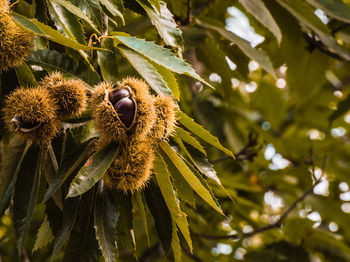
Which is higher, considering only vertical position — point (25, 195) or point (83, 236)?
point (25, 195)

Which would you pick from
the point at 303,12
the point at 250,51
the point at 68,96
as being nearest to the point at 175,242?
the point at 68,96

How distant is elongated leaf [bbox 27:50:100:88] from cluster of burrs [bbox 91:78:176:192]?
12cm

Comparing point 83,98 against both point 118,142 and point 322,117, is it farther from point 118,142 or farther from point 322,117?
point 322,117

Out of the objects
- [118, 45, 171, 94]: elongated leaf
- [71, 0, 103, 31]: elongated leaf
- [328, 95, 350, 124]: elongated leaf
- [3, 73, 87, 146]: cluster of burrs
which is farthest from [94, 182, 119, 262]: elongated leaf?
[328, 95, 350, 124]: elongated leaf

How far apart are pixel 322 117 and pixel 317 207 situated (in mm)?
845

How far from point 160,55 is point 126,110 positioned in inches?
6.5

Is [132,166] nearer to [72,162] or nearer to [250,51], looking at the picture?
[72,162]

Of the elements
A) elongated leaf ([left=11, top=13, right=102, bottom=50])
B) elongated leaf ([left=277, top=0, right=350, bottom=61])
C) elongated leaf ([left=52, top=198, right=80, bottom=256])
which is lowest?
elongated leaf ([left=52, top=198, right=80, bottom=256])

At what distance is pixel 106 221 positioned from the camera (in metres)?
1.07

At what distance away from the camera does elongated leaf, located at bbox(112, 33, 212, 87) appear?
1009 millimetres

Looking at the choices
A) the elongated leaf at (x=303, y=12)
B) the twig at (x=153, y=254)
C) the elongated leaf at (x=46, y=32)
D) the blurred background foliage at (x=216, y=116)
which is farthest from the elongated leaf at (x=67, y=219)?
the twig at (x=153, y=254)

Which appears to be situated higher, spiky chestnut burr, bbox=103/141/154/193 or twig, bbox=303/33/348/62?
spiky chestnut burr, bbox=103/141/154/193

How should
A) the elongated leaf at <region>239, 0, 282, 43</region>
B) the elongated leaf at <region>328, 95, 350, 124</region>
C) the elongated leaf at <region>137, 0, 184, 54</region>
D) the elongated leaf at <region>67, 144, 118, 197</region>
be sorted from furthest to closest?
the elongated leaf at <region>328, 95, 350, 124</region>, the elongated leaf at <region>239, 0, 282, 43</region>, the elongated leaf at <region>137, 0, 184, 54</region>, the elongated leaf at <region>67, 144, 118, 197</region>

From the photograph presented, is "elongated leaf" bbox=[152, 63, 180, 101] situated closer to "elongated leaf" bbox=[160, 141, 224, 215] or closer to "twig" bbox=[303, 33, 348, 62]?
"elongated leaf" bbox=[160, 141, 224, 215]
